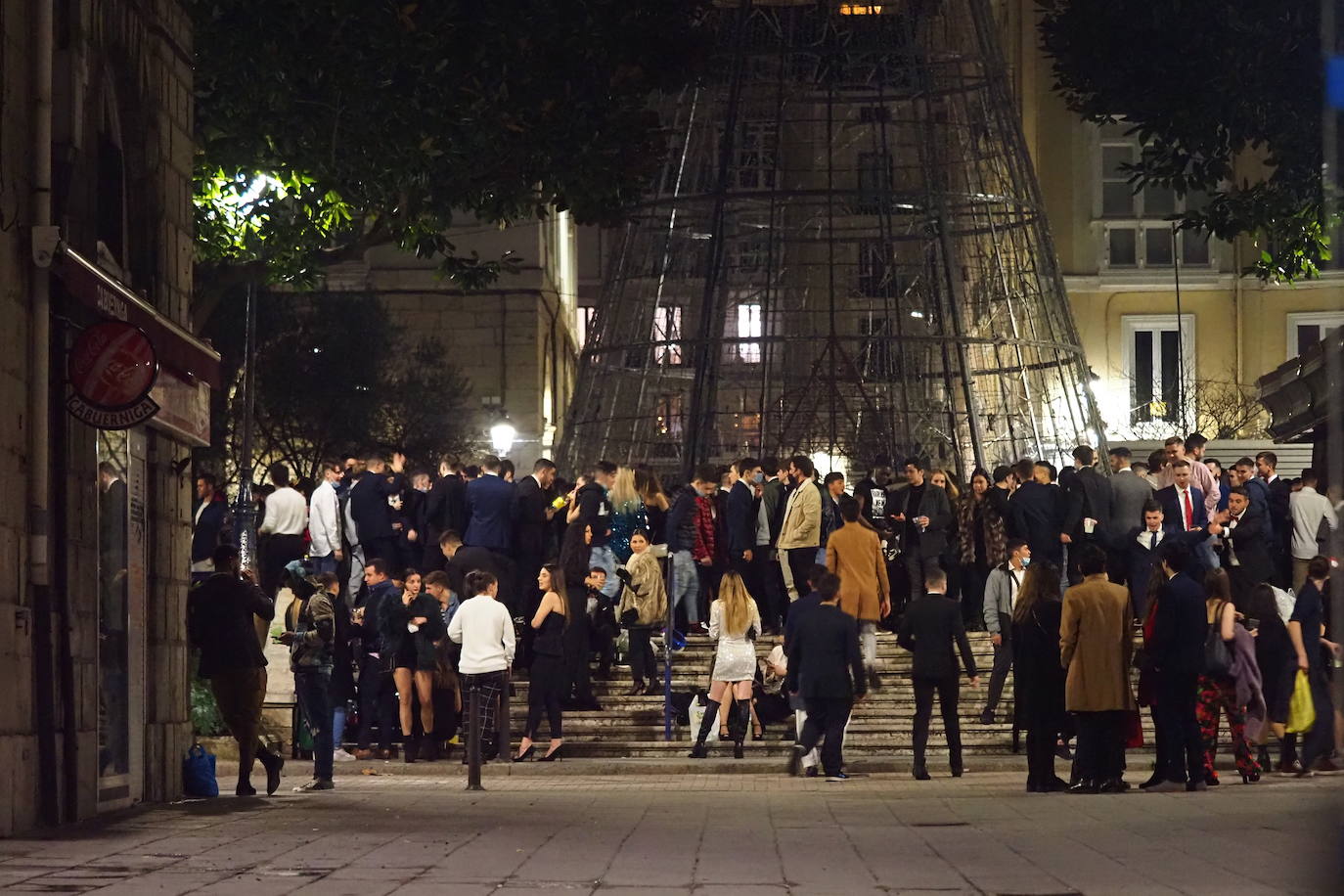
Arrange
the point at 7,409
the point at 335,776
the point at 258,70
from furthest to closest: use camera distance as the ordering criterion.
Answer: the point at 258,70
the point at 335,776
the point at 7,409

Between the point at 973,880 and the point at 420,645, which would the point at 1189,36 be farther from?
the point at 973,880

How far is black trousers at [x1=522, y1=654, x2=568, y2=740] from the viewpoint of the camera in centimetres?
2006

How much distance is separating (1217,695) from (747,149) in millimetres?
17398

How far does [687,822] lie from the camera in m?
13.8

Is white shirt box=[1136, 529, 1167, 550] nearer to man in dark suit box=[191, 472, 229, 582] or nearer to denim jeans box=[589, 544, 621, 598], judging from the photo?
denim jeans box=[589, 544, 621, 598]

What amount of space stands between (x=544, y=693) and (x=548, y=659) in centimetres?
32

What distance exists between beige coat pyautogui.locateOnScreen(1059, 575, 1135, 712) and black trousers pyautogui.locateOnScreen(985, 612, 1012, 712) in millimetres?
3723

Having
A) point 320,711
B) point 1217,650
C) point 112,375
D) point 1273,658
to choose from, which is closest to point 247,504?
point 320,711

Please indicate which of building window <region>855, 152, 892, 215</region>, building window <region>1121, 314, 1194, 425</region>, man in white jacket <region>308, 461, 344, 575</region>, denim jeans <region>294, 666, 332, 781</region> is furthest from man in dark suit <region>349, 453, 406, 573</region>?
building window <region>1121, 314, 1194, 425</region>

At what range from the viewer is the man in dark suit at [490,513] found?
22.7 meters

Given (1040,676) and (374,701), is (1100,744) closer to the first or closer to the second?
(1040,676)

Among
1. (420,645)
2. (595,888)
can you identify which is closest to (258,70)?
(420,645)

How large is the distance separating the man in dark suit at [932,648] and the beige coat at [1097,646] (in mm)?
1625

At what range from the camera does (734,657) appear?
1980 cm
